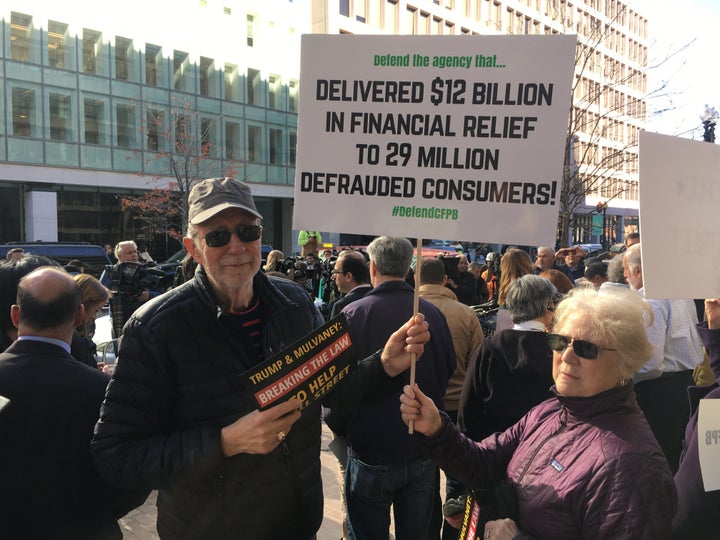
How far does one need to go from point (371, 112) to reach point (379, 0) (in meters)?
37.2

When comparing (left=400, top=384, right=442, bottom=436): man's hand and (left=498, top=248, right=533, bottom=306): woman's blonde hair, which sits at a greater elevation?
(left=498, top=248, right=533, bottom=306): woman's blonde hair

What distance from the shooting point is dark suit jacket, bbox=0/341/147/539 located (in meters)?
1.98

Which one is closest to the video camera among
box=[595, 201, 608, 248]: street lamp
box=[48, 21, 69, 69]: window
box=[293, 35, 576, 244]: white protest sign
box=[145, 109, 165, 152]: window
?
box=[293, 35, 576, 244]: white protest sign

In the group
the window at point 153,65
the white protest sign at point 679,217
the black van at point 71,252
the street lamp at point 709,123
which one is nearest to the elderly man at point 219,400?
the white protest sign at point 679,217

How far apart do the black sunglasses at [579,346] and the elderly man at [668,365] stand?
239 cm

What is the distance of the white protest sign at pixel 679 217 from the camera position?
1.94 m

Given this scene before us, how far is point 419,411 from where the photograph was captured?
6.84 ft

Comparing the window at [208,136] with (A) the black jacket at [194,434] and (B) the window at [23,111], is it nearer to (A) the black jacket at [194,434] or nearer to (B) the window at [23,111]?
(B) the window at [23,111]

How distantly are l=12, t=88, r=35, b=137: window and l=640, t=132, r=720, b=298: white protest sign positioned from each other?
27.3 m

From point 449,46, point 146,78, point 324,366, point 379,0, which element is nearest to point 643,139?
point 449,46

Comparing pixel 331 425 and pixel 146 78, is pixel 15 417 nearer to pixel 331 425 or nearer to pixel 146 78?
pixel 331 425

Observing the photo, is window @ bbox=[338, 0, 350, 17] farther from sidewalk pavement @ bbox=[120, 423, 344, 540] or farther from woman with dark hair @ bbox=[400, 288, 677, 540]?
woman with dark hair @ bbox=[400, 288, 677, 540]

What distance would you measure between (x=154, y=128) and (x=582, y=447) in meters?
28.6

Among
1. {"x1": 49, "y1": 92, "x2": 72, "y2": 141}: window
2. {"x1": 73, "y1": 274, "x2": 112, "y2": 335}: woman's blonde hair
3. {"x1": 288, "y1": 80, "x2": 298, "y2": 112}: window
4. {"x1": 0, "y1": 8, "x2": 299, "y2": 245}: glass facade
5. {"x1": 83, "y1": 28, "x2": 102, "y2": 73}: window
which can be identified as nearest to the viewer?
{"x1": 73, "y1": 274, "x2": 112, "y2": 335}: woman's blonde hair
